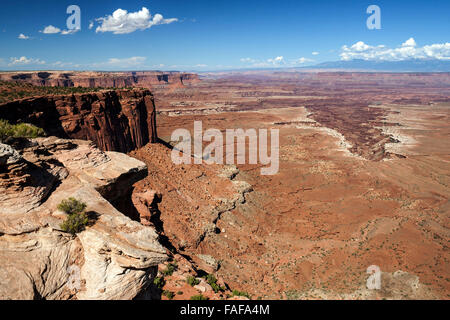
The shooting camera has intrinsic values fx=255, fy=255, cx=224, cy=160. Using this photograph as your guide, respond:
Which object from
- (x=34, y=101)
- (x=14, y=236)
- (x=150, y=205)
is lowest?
(x=150, y=205)

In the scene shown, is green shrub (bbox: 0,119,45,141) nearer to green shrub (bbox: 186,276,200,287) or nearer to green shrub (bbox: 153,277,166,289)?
green shrub (bbox: 153,277,166,289)

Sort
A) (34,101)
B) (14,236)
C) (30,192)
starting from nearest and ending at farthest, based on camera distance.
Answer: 1. (14,236)
2. (30,192)
3. (34,101)

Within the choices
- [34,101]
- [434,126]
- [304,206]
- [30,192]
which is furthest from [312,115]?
[30,192]

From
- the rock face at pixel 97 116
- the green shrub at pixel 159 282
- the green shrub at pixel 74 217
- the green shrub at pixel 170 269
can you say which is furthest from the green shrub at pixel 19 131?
the green shrub at pixel 170 269

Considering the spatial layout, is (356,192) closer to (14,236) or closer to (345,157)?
(345,157)

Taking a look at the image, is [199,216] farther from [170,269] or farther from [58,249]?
[58,249]

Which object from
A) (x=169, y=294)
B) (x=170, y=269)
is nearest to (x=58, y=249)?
(x=169, y=294)
